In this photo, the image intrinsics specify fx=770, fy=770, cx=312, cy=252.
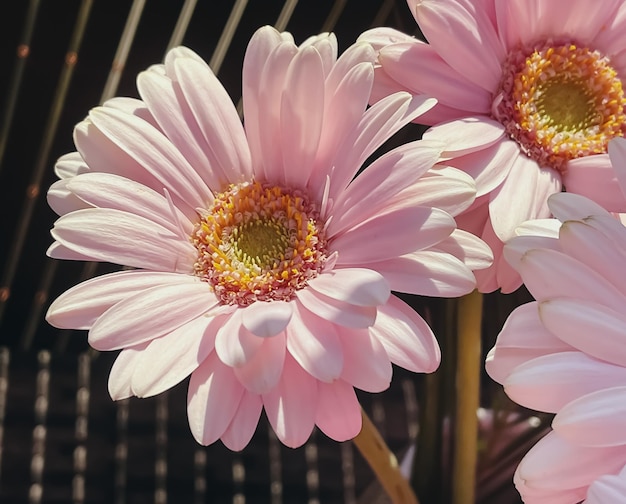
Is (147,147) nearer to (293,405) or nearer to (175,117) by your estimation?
(175,117)

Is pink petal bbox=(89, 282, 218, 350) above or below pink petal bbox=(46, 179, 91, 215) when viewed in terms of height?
below

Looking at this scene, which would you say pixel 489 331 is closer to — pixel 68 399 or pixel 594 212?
pixel 594 212

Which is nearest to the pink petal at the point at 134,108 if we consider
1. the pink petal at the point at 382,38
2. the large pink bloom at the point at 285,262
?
the large pink bloom at the point at 285,262

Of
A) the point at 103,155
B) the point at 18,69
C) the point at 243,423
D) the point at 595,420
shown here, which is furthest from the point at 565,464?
the point at 18,69

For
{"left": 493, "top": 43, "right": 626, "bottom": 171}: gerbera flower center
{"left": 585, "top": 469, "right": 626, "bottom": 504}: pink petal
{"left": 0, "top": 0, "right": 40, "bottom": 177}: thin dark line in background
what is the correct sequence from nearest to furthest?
{"left": 585, "top": 469, "right": 626, "bottom": 504}: pink petal → {"left": 493, "top": 43, "right": 626, "bottom": 171}: gerbera flower center → {"left": 0, "top": 0, "right": 40, "bottom": 177}: thin dark line in background

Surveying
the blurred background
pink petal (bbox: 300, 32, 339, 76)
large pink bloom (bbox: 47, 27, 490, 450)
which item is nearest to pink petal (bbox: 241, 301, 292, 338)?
large pink bloom (bbox: 47, 27, 490, 450)

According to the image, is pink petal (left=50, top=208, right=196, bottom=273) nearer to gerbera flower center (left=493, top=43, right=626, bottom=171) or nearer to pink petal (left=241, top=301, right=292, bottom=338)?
pink petal (left=241, top=301, right=292, bottom=338)

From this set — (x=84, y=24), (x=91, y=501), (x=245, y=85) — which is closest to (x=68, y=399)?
(x=91, y=501)

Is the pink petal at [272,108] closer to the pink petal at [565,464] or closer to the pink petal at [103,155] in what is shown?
the pink petal at [103,155]
